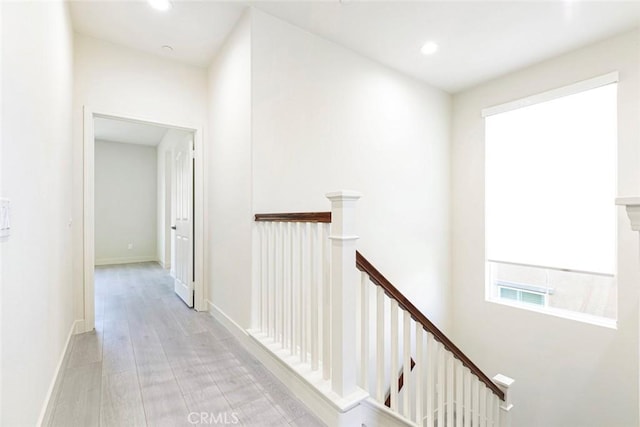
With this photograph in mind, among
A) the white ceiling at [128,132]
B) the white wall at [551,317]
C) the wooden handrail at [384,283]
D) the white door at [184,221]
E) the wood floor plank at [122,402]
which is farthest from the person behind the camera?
Answer: the white ceiling at [128,132]

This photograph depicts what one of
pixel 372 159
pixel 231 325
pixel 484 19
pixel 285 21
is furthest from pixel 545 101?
pixel 231 325

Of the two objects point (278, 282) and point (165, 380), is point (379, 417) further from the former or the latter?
point (165, 380)

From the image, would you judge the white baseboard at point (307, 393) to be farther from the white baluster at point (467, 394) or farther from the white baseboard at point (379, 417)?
the white baluster at point (467, 394)

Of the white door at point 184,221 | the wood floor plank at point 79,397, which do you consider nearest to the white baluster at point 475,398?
the wood floor plank at point 79,397

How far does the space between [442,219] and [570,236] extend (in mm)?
1341

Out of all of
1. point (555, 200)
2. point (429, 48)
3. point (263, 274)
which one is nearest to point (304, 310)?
point (263, 274)

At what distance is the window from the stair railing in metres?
1.43

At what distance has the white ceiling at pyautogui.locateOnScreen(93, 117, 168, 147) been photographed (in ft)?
16.5

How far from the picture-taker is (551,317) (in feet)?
10.5

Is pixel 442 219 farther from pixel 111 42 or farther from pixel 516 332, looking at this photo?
pixel 111 42

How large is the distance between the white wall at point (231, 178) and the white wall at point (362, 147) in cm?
15

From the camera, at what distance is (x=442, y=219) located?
405 cm

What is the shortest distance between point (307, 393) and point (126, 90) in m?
3.02

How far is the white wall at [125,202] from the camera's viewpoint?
6.05 metres
